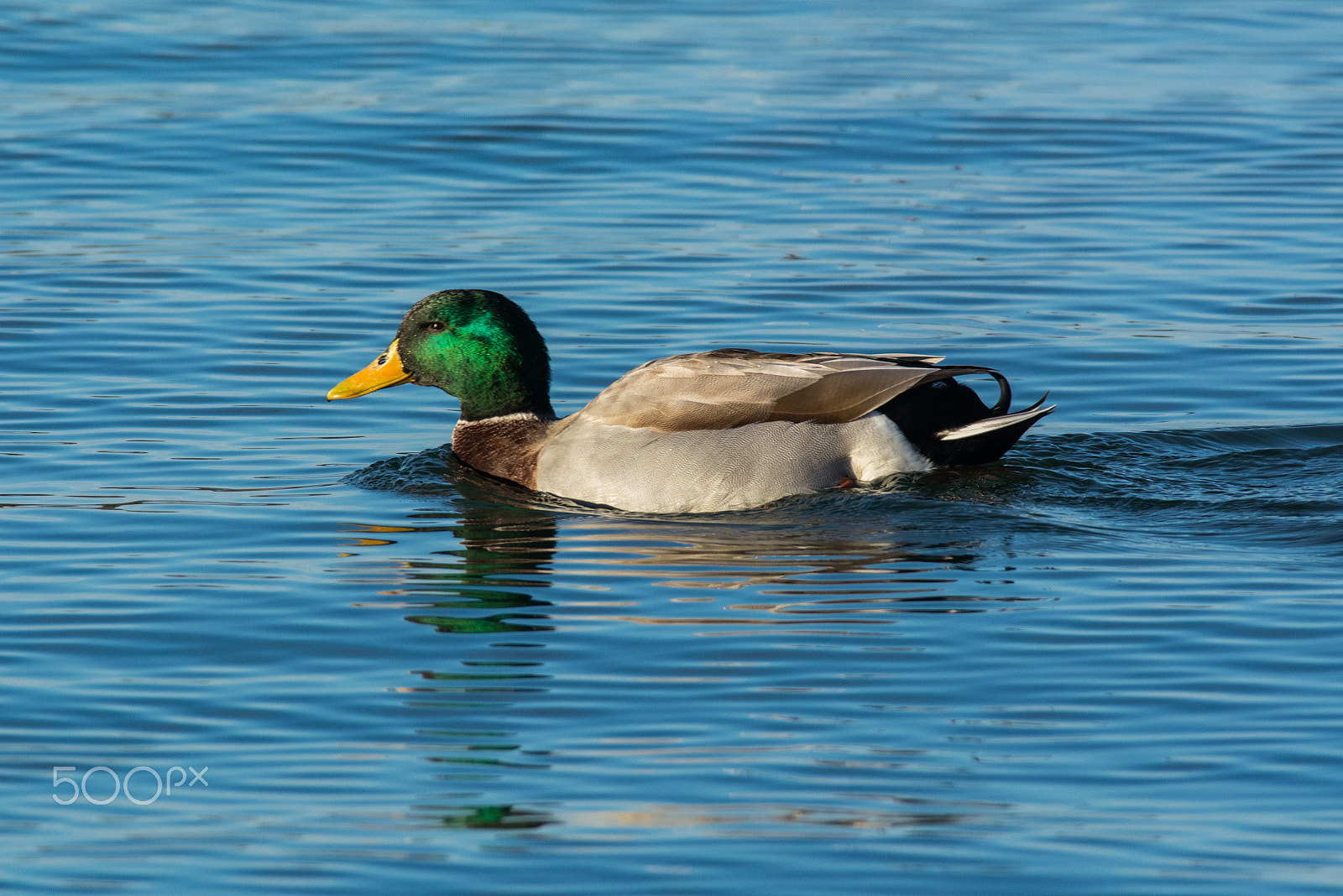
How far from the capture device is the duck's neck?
362 inches

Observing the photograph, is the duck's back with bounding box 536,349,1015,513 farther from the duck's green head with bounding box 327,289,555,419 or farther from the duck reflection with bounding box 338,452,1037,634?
the duck's green head with bounding box 327,289,555,419

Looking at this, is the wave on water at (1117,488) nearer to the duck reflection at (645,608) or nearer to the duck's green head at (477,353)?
the duck reflection at (645,608)

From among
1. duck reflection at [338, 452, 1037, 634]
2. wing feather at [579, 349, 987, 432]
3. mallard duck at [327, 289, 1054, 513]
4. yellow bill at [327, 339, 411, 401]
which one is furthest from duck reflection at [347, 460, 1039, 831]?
yellow bill at [327, 339, 411, 401]

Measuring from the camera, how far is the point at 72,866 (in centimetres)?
499

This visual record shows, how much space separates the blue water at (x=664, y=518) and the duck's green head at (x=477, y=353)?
471mm

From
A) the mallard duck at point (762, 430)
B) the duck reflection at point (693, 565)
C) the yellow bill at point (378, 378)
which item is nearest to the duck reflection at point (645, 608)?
the duck reflection at point (693, 565)

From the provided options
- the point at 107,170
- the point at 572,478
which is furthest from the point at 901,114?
the point at 572,478

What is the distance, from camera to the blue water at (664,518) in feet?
17.2

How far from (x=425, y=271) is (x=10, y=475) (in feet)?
14.6

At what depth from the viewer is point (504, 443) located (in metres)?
9.38

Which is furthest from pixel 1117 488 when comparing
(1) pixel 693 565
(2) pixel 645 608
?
(2) pixel 645 608

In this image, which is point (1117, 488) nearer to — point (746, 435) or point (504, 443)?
point (746, 435)

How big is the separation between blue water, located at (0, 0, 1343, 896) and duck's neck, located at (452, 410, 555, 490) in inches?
7.0

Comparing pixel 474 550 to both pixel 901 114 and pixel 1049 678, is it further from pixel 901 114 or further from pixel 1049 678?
pixel 901 114
